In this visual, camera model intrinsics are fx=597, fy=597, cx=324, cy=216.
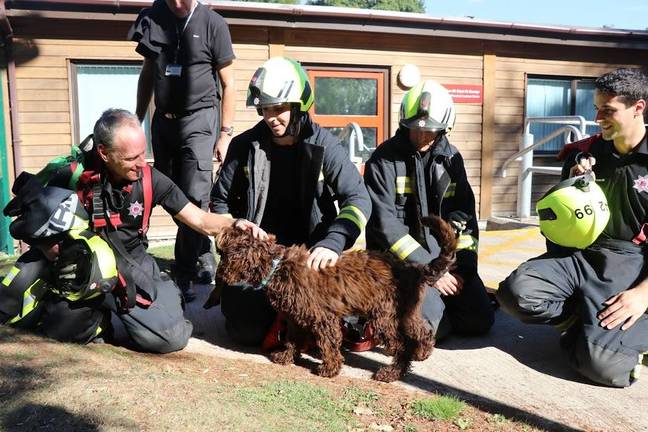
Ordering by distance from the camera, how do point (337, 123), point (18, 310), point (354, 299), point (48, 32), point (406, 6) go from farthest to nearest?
point (406, 6), point (337, 123), point (48, 32), point (18, 310), point (354, 299)

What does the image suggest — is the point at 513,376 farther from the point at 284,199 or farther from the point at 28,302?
the point at 28,302

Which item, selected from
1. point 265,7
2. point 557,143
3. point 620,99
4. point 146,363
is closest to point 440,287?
point 620,99

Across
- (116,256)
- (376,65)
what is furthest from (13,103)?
(116,256)

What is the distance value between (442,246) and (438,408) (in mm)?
902

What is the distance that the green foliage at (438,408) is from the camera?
3178 mm

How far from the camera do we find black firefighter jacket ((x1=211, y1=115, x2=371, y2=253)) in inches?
159

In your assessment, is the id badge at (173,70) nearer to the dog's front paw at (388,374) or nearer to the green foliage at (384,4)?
the dog's front paw at (388,374)

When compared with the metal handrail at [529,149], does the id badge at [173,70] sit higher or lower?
higher

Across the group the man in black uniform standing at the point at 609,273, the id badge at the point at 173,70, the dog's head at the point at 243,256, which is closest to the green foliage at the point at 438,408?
the man in black uniform standing at the point at 609,273

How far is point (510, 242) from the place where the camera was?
8.16m

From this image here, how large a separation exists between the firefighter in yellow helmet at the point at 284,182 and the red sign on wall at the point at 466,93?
7.16 m

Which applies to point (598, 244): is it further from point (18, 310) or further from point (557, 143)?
point (557, 143)

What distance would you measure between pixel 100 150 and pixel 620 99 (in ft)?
10.9

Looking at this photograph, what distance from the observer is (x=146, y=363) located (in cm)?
366
